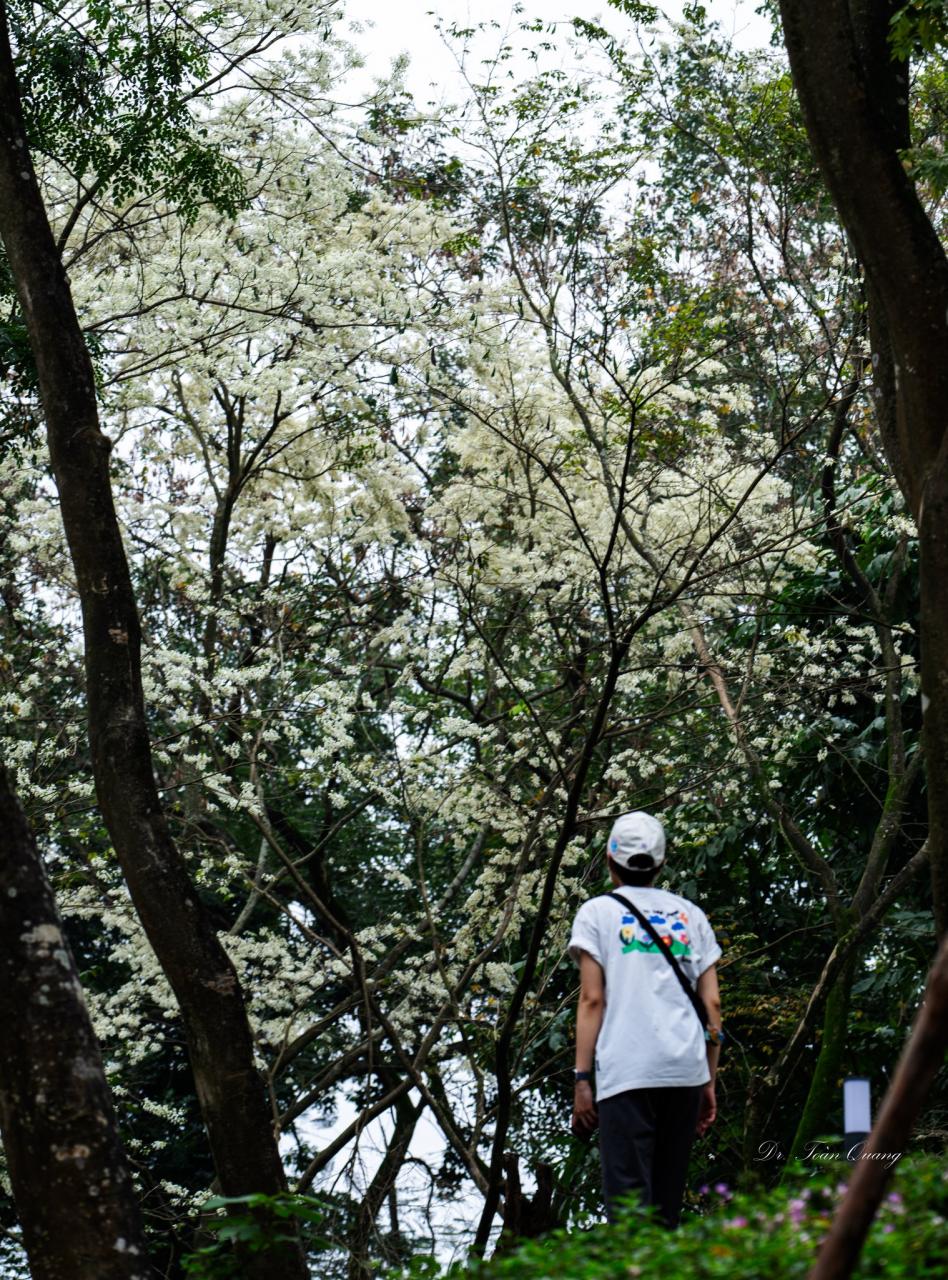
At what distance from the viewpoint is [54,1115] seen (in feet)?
10.3

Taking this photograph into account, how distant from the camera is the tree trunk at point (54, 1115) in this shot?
10.1 ft

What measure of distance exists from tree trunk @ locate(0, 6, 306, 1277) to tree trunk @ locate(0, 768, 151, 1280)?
981 mm

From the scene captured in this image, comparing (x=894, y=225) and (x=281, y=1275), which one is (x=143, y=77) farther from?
(x=281, y=1275)

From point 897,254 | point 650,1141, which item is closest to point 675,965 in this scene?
point 650,1141

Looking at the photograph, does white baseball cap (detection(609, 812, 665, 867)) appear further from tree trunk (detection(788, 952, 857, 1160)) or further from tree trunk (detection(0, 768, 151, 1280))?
tree trunk (detection(788, 952, 857, 1160))

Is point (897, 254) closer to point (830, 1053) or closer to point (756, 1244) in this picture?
point (756, 1244)

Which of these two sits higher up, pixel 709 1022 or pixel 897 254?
pixel 897 254

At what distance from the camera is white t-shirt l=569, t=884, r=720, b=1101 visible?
12.1 feet

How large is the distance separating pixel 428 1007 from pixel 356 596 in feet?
10.5

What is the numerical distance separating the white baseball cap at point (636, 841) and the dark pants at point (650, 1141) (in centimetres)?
62

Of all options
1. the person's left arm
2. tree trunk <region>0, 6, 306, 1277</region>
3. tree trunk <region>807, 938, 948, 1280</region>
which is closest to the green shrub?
tree trunk <region>807, 938, 948, 1280</region>

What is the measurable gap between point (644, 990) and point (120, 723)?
2067mm

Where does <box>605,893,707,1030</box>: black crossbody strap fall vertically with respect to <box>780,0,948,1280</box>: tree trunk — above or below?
below

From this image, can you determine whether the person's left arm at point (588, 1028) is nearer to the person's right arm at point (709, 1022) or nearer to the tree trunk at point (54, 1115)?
the person's right arm at point (709, 1022)
